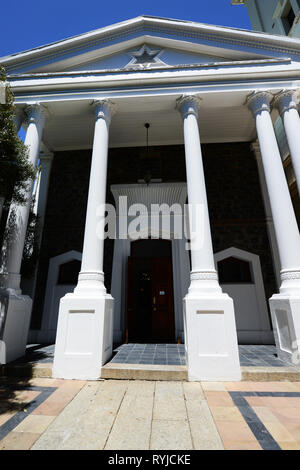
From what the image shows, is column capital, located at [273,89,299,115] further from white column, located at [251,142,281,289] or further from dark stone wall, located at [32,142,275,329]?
dark stone wall, located at [32,142,275,329]

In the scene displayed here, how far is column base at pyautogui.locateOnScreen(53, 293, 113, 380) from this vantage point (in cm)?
385

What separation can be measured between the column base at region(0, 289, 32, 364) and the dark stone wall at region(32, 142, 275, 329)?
8.14ft

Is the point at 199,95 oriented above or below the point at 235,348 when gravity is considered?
above

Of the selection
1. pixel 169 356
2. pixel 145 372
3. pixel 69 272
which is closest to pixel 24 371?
pixel 145 372

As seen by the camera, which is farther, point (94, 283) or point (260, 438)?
point (94, 283)

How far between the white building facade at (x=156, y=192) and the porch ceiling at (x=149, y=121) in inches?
1.9

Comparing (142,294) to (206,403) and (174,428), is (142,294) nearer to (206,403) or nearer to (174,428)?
(206,403)

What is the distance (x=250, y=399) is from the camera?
3.01 m

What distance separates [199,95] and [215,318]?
541 centimetres

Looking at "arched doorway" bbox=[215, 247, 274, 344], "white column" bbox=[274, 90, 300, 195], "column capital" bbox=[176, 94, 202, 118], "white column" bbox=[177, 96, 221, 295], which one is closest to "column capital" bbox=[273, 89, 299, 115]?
"white column" bbox=[274, 90, 300, 195]

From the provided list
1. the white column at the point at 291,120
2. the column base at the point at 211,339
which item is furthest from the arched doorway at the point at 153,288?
the white column at the point at 291,120
